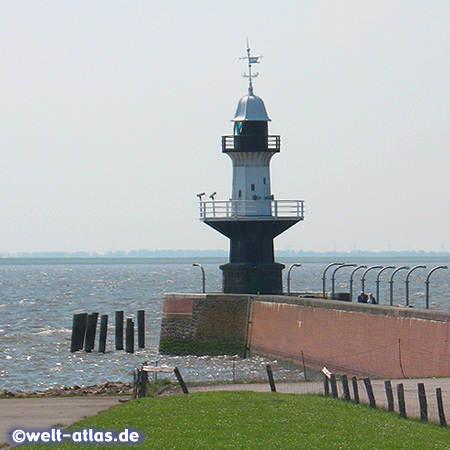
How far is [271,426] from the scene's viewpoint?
1762 cm

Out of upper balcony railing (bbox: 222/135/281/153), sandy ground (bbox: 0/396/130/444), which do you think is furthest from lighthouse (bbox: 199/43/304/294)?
sandy ground (bbox: 0/396/130/444)

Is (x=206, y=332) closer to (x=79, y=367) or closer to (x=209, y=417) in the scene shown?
(x=79, y=367)

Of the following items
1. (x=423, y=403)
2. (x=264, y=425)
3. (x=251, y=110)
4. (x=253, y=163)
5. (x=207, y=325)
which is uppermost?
(x=251, y=110)

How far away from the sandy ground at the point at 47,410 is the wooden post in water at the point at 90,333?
2040 centimetres

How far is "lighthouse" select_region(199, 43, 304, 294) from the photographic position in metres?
41.8

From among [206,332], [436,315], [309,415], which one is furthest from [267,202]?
[309,415]

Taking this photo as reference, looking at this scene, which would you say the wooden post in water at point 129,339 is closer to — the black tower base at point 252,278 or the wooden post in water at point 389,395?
the black tower base at point 252,278

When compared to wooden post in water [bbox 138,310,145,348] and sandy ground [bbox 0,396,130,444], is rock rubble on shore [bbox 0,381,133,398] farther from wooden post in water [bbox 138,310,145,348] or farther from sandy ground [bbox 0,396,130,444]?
wooden post in water [bbox 138,310,145,348]

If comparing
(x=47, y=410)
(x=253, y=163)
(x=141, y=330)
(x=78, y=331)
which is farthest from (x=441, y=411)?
(x=78, y=331)

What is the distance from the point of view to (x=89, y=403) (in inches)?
914

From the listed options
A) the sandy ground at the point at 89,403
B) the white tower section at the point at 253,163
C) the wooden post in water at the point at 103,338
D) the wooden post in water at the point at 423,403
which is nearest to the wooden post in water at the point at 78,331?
the wooden post in water at the point at 103,338

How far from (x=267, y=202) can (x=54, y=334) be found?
709 inches

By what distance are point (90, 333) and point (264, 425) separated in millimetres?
28767

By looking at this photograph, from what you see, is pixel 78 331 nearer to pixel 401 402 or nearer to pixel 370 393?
pixel 370 393
